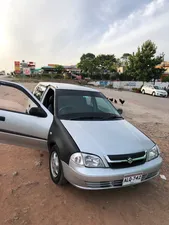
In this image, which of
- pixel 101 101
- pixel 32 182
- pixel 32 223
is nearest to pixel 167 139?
pixel 101 101

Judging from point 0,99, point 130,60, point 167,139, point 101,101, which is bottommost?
point 167,139

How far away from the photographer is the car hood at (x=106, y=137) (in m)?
2.53

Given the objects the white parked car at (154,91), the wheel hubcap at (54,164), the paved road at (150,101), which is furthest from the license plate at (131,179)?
the white parked car at (154,91)

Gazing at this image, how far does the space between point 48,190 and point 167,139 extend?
4.29m

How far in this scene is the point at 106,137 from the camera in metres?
2.75

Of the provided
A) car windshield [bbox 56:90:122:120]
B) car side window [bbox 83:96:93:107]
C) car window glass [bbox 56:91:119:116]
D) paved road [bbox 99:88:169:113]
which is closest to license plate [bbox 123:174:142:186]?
car windshield [bbox 56:90:122:120]

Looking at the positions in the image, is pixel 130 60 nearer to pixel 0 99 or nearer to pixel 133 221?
pixel 0 99

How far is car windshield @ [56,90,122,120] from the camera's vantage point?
11.1 ft

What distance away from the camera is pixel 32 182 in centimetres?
304

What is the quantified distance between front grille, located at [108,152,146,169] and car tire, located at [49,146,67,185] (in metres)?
0.75

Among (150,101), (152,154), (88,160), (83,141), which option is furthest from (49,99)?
(150,101)

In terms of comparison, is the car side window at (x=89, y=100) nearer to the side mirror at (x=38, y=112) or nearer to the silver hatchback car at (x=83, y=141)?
the silver hatchback car at (x=83, y=141)

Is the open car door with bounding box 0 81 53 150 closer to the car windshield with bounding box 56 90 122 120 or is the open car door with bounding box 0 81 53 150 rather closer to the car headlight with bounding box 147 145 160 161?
the car windshield with bounding box 56 90 122 120

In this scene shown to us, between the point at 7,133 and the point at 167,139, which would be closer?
the point at 7,133
